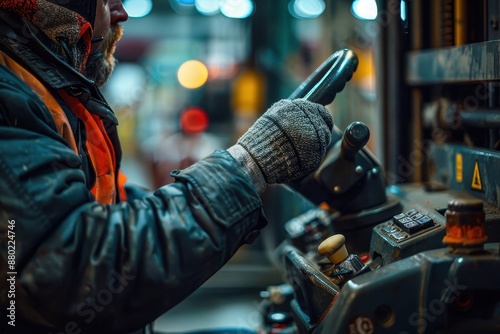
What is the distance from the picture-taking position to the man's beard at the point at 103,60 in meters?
2.18

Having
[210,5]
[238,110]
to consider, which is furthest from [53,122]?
[238,110]

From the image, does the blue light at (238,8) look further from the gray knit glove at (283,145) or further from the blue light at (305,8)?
the gray knit glove at (283,145)

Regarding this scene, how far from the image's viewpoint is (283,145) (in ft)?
5.57

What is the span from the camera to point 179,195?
1.58m

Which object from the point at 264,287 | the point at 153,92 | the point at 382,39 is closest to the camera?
the point at 382,39

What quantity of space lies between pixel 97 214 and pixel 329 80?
0.75 meters

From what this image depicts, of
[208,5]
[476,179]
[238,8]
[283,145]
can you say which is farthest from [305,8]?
[283,145]

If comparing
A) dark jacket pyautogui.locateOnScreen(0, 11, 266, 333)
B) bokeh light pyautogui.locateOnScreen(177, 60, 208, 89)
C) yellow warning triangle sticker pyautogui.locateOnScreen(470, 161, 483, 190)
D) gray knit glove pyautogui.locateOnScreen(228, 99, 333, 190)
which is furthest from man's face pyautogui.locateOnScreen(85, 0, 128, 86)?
bokeh light pyautogui.locateOnScreen(177, 60, 208, 89)

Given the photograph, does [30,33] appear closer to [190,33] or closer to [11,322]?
[11,322]

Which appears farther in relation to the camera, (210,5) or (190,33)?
(190,33)

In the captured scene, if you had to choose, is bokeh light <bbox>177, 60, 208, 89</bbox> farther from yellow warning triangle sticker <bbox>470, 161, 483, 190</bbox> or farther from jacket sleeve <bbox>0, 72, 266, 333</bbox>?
jacket sleeve <bbox>0, 72, 266, 333</bbox>

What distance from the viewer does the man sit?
144cm

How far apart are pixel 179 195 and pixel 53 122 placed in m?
0.35

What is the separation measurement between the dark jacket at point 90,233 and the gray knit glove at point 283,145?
73 mm
